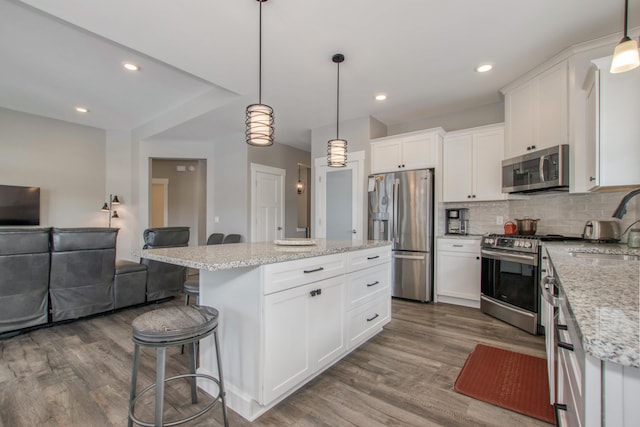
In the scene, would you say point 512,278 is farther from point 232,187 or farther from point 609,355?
point 232,187

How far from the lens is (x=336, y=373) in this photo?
215 cm

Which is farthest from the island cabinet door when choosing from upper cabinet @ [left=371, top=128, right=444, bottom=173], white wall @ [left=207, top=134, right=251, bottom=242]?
white wall @ [left=207, top=134, right=251, bottom=242]

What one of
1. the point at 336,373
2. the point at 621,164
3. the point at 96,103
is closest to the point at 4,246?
the point at 96,103

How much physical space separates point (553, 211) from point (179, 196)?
765cm

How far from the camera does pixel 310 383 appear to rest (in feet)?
Result: 6.65

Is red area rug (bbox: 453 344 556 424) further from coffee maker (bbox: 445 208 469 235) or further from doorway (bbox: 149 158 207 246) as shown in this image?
doorway (bbox: 149 158 207 246)

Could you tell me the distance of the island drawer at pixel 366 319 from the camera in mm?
2359

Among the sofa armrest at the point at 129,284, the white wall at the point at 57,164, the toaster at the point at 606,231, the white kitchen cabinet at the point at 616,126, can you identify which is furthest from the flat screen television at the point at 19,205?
the toaster at the point at 606,231

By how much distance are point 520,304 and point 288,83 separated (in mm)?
3441

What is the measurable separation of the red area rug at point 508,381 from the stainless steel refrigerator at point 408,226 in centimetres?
148

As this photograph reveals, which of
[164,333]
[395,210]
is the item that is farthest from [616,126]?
Answer: [164,333]

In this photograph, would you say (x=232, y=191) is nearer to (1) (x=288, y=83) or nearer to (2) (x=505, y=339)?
(1) (x=288, y=83)

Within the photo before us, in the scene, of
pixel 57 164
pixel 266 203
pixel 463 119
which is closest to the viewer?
pixel 463 119

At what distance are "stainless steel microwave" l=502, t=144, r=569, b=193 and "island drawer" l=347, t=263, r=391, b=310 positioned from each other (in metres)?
1.75
